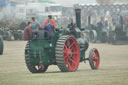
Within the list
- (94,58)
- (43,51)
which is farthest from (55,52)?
(94,58)

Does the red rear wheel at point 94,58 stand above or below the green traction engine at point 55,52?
below

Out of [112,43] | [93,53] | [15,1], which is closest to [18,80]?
[93,53]

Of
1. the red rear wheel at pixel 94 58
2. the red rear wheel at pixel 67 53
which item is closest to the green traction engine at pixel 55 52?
the red rear wheel at pixel 67 53

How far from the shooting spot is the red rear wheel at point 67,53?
49.0ft

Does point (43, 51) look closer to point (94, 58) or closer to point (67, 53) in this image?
point (67, 53)

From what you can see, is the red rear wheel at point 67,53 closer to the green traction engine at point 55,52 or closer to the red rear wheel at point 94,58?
the green traction engine at point 55,52

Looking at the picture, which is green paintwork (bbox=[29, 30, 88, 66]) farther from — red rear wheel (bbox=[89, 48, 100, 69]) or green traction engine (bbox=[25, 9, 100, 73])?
red rear wheel (bbox=[89, 48, 100, 69])

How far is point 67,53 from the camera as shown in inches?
604

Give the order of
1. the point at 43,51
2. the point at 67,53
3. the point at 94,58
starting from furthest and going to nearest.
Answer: the point at 94,58 → the point at 67,53 → the point at 43,51

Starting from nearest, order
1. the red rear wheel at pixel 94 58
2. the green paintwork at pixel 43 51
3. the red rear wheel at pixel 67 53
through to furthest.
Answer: the red rear wheel at pixel 67 53 → the green paintwork at pixel 43 51 → the red rear wheel at pixel 94 58

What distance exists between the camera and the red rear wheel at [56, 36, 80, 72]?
14.9 meters

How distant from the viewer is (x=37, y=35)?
15266 millimetres

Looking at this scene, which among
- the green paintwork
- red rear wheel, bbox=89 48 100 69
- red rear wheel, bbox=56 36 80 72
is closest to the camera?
red rear wheel, bbox=56 36 80 72

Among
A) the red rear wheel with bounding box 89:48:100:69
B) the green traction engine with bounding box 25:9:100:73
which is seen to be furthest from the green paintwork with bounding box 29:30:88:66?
the red rear wheel with bounding box 89:48:100:69
